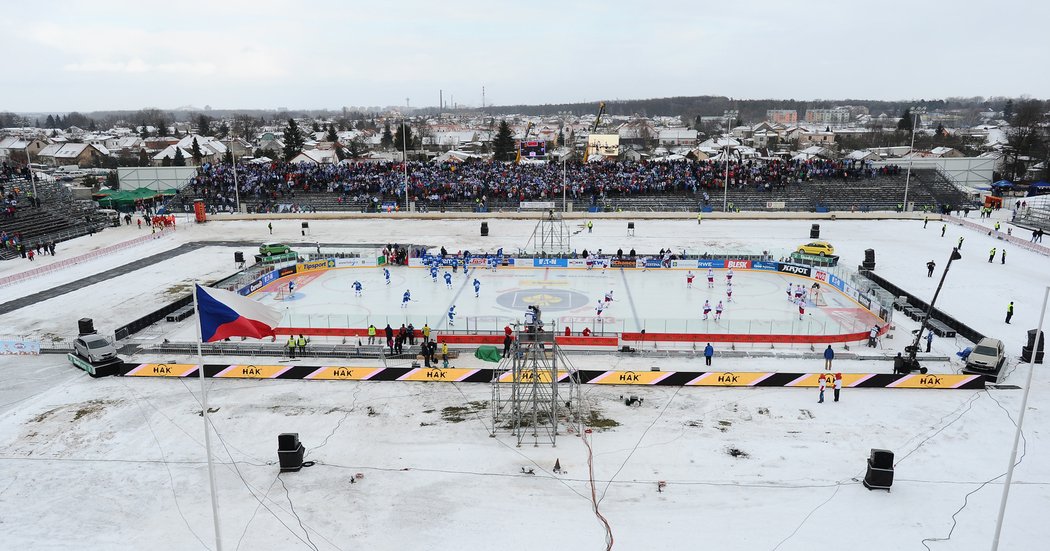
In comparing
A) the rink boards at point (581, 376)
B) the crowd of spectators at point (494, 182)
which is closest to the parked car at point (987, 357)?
the rink boards at point (581, 376)

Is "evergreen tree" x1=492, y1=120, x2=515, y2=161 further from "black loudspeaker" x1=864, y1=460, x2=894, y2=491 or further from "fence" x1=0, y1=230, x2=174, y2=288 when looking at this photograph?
"black loudspeaker" x1=864, y1=460, x2=894, y2=491

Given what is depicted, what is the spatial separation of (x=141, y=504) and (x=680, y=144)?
515 ft

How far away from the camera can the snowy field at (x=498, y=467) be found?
46.0ft

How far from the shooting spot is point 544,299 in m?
32.9

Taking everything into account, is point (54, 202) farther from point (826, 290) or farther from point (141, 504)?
point (826, 290)

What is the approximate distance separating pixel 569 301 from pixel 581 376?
10634mm

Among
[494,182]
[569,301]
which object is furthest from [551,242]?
[494,182]

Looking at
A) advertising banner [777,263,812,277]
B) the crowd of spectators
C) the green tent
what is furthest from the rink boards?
the crowd of spectators

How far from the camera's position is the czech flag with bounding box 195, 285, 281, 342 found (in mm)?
13445

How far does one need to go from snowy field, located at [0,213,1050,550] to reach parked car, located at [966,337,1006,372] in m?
1.10

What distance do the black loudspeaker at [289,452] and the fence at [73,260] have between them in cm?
3032

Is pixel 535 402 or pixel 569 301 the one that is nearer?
pixel 535 402

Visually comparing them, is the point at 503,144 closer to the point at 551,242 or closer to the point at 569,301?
the point at 551,242

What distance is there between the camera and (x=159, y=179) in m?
73.2
